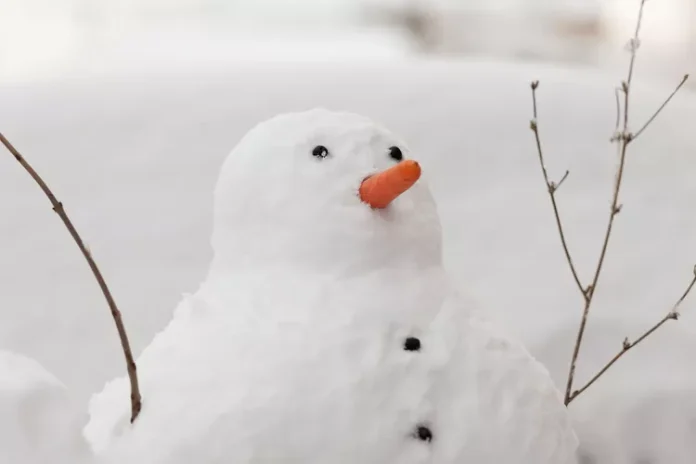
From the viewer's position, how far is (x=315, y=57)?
61.4 inches

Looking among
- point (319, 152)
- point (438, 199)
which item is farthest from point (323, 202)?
point (438, 199)

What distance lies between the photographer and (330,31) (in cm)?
178

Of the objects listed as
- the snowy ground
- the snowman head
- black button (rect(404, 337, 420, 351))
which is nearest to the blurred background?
the snowy ground

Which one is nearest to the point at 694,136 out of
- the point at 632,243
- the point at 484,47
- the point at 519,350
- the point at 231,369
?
the point at 632,243

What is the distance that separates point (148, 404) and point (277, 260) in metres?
0.11

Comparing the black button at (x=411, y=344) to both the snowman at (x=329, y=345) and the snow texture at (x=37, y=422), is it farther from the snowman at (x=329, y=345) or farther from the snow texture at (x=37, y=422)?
the snow texture at (x=37, y=422)

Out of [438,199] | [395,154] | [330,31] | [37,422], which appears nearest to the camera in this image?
[37,422]

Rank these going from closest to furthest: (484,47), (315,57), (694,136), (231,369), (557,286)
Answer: (231,369) → (557,286) → (694,136) → (315,57) → (484,47)

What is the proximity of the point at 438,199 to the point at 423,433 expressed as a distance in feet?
1.80

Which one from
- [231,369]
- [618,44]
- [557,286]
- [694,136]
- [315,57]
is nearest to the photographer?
[231,369]

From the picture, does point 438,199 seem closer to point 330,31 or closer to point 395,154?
point 395,154

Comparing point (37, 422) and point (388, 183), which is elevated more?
point (388, 183)

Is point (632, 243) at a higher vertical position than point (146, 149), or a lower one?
lower

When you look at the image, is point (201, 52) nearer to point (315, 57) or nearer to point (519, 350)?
point (315, 57)
